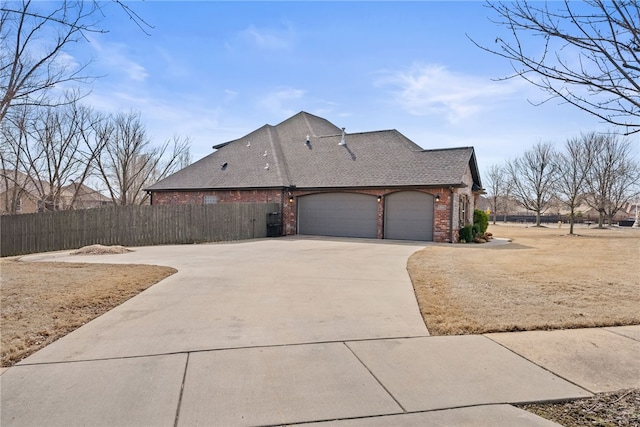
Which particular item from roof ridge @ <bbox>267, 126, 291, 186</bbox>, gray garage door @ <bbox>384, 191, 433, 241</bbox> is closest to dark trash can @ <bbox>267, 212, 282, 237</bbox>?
roof ridge @ <bbox>267, 126, 291, 186</bbox>

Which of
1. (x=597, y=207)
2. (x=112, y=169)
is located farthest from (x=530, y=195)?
(x=112, y=169)

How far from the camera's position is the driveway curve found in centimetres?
436

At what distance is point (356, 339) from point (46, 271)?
298 inches

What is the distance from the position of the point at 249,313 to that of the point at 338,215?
15206mm

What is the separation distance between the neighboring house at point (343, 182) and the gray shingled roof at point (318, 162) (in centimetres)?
5

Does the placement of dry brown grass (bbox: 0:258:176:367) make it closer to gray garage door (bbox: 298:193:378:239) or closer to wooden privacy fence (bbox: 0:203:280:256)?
wooden privacy fence (bbox: 0:203:280:256)

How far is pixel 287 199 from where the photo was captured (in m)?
21.3

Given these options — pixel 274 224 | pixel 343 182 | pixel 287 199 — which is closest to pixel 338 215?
pixel 343 182

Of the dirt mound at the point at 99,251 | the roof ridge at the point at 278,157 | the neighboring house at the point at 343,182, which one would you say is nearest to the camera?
the dirt mound at the point at 99,251

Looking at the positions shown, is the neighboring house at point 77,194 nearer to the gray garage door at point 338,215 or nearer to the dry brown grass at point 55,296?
the gray garage door at point 338,215

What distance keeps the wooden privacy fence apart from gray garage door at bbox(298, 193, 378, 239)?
8.07 ft

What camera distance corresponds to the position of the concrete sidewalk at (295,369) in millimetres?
2914

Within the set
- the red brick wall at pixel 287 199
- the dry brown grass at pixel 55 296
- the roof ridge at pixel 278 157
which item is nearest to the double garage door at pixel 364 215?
the red brick wall at pixel 287 199

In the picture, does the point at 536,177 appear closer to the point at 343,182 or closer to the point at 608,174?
the point at 608,174
